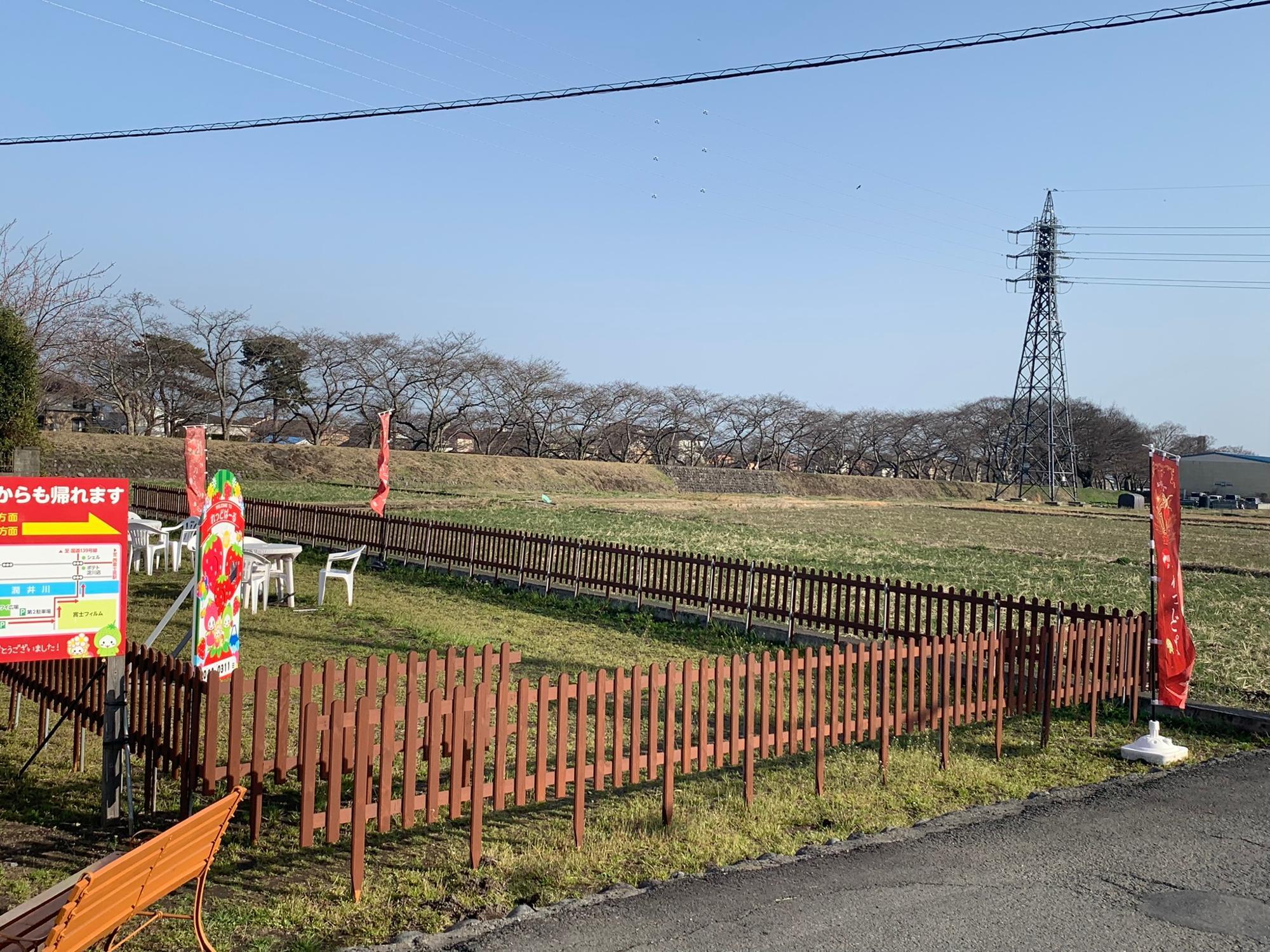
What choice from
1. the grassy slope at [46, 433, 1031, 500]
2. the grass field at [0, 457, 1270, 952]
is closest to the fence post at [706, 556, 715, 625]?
the grass field at [0, 457, 1270, 952]

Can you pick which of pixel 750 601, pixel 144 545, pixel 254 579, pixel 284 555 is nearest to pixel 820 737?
pixel 750 601

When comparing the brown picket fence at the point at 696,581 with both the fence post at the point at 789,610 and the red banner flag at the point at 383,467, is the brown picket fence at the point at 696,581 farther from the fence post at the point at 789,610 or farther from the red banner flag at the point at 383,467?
the red banner flag at the point at 383,467

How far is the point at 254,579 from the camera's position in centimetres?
1218

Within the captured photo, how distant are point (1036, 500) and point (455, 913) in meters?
74.7

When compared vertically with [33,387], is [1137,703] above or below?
below

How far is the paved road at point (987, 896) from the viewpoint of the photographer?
4211 millimetres

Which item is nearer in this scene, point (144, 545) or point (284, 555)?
point (284, 555)

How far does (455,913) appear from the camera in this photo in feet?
14.4

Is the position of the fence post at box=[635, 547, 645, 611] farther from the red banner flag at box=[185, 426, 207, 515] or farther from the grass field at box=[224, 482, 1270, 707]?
the red banner flag at box=[185, 426, 207, 515]

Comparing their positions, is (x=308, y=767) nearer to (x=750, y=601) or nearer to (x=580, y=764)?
(x=580, y=764)

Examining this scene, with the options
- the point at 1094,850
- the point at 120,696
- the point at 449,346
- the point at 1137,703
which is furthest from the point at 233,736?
the point at 449,346

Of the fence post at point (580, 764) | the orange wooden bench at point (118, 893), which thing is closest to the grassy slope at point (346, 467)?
the fence post at point (580, 764)

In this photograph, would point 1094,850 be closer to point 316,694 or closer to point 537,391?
point 316,694

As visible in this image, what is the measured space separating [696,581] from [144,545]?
8.63 meters
